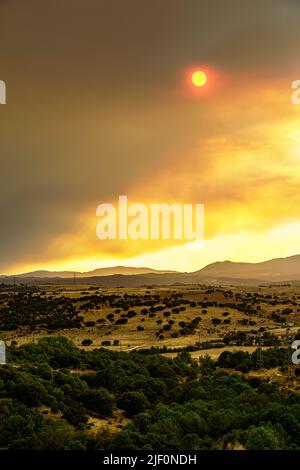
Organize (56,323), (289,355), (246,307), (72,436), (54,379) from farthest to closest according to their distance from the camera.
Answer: (246,307) → (56,323) → (289,355) → (54,379) → (72,436)

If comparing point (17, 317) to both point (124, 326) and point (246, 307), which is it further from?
point (246, 307)

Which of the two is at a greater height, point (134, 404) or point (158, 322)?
point (134, 404)

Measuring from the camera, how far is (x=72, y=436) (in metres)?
18.5

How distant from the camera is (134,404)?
26.3m

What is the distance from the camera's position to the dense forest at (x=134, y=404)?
1781 cm

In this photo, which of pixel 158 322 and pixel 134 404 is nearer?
pixel 134 404

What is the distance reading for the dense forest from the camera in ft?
58.4

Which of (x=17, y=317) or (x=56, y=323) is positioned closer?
(x=56, y=323)

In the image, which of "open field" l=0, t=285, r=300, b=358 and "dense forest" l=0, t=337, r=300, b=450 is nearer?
"dense forest" l=0, t=337, r=300, b=450

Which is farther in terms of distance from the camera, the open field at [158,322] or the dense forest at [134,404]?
the open field at [158,322]

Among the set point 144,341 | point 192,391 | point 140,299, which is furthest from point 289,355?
point 140,299
